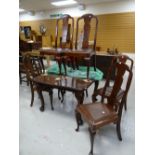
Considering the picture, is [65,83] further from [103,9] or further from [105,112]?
[103,9]

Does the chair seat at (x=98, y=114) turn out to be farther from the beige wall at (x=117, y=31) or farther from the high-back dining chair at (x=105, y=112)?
the beige wall at (x=117, y=31)

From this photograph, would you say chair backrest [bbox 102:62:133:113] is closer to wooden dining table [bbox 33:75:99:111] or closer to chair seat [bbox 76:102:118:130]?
chair seat [bbox 76:102:118:130]

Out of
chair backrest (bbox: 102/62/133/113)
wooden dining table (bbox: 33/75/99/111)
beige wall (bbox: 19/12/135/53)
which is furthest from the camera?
beige wall (bbox: 19/12/135/53)

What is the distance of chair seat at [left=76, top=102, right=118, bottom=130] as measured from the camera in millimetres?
2038

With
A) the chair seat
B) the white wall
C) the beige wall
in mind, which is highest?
the white wall

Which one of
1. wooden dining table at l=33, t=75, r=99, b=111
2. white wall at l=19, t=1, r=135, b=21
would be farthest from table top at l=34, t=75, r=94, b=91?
white wall at l=19, t=1, r=135, b=21

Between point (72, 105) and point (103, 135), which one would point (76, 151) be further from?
point (72, 105)

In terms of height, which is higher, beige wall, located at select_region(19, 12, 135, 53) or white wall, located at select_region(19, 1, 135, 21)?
white wall, located at select_region(19, 1, 135, 21)

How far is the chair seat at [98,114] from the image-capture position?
6.69 ft

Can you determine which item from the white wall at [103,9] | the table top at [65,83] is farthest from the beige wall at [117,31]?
the table top at [65,83]

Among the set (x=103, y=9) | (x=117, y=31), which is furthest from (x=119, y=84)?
(x=103, y=9)
